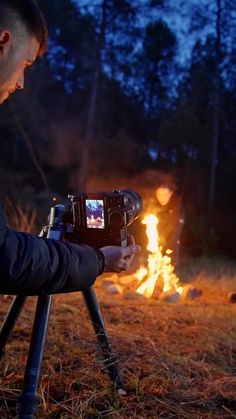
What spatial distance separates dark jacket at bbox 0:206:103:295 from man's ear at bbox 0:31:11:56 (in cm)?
56

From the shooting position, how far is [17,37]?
1.41m

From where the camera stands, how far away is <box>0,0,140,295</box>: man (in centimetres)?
131

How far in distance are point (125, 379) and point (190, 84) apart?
1367 cm

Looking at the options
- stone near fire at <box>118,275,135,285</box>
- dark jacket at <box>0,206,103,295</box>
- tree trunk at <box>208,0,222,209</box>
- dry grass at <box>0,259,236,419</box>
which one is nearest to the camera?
dark jacket at <box>0,206,103,295</box>

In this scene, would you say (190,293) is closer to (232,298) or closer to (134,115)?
(232,298)

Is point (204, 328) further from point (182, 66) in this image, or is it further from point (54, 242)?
point (182, 66)

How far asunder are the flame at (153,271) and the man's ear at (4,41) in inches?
158

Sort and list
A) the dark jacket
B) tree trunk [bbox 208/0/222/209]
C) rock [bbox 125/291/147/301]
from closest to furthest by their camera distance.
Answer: the dark jacket < rock [bbox 125/291/147/301] < tree trunk [bbox 208/0/222/209]

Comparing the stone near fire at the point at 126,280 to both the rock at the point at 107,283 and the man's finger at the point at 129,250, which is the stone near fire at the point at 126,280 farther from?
the man's finger at the point at 129,250

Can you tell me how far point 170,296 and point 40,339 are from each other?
3213 mm

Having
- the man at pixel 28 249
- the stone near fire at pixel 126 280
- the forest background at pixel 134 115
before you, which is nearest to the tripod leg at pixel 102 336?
the man at pixel 28 249

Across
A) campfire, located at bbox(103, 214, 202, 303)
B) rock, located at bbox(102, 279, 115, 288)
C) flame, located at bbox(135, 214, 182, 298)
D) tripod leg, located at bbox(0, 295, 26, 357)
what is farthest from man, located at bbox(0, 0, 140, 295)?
rock, located at bbox(102, 279, 115, 288)

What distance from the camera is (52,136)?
12352 mm

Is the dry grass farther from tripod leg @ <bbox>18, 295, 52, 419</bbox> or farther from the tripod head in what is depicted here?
the tripod head
